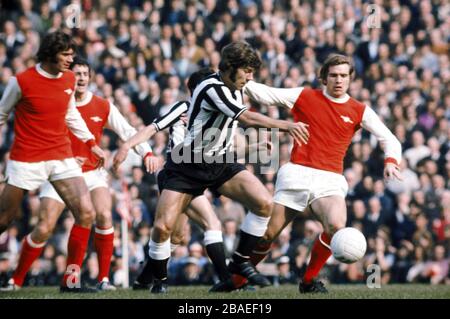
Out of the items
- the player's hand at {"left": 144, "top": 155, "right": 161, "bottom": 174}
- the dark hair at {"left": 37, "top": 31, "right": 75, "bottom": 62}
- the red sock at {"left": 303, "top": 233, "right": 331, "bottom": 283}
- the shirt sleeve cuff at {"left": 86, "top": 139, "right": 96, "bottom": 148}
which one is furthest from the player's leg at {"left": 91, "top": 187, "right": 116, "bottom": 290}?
the red sock at {"left": 303, "top": 233, "right": 331, "bottom": 283}

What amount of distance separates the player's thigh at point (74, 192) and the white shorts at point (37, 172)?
51 millimetres

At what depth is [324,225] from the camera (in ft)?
31.2

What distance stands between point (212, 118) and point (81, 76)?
221 centimetres

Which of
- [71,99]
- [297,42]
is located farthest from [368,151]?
[71,99]

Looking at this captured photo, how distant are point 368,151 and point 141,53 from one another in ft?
15.0

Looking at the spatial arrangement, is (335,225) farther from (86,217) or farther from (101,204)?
(101,204)

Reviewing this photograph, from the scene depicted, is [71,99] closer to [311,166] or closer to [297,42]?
[311,166]

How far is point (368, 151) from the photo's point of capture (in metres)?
16.0

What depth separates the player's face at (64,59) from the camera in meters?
9.70

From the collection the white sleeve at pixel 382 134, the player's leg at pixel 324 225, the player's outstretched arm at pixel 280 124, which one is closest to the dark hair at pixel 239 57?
the player's outstretched arm at pixel 280 124

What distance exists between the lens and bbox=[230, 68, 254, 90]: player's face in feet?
29.9

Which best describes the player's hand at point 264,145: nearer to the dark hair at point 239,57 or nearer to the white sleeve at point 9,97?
the dark hair at point 239,57

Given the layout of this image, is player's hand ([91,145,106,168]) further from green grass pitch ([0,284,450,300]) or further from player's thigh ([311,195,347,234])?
player's thigh ([311,195,347,234])

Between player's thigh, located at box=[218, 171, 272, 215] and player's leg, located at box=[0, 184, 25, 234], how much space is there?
1982 millimetres
